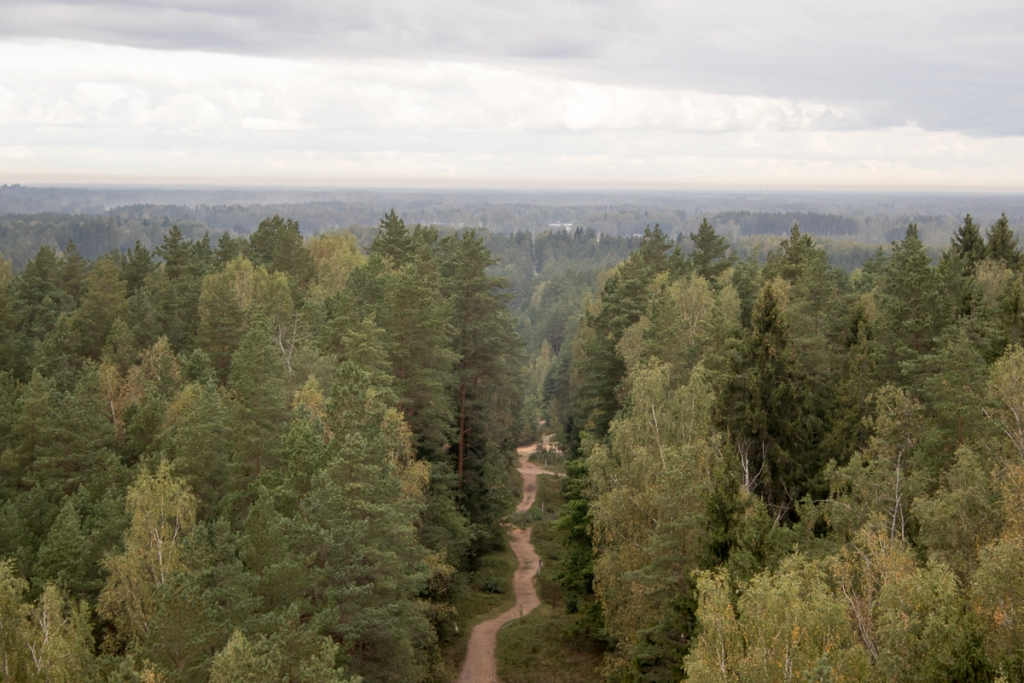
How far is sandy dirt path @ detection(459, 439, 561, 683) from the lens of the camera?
115 feet

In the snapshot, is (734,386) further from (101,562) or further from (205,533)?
(101,562)

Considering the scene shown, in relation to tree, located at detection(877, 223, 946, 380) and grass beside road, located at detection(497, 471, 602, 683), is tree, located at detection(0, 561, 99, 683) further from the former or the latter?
tree, located at detection(877, 223, 946, 380)

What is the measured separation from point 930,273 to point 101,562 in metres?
30.6

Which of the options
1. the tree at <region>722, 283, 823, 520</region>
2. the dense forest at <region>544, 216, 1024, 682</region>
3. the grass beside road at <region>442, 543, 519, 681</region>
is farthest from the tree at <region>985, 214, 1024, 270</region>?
the grass beside road at <region>442, 543, 519, 681</region>

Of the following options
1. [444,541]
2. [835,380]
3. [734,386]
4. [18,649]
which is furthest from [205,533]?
[835,380]

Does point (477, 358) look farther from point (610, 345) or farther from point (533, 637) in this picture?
point (533, 637)

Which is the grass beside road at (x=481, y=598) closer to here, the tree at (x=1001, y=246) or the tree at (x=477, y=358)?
the tree at (x=477, y=358)

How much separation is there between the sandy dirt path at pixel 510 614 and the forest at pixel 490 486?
89cm

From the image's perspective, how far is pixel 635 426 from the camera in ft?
94.2

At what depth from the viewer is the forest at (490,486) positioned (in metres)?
18.3

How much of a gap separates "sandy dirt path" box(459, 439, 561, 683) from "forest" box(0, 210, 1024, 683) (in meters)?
0.89

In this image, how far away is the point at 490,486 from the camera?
44594 millimetres

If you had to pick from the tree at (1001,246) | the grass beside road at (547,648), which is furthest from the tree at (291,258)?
the tree at (1001,246)

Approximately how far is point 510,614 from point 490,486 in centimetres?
619
